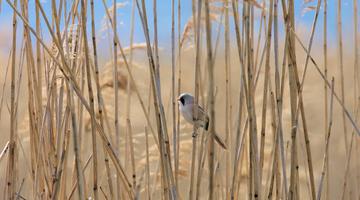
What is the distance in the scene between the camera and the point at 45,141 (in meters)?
1.47

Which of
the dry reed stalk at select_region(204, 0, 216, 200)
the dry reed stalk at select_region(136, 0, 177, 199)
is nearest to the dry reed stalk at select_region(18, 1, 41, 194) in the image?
the dry reed stalk at select_region(136, 0, 177, 199)

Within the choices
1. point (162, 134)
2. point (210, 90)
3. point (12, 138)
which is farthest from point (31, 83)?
point (210, 90)

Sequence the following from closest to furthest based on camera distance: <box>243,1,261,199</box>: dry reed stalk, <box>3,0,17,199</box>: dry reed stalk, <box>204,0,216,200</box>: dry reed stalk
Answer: <box>204,0,216,200</box>: dry reed stalk → <box>243,1,261,199</box>: dry reed stalk → <box>3,0,17,199</box>: dry reed stalk

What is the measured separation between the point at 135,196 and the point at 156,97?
0.21 m

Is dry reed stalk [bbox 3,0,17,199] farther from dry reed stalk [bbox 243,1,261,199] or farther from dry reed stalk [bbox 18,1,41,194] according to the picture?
dry reed stalk [bbox 243,1,261,199]

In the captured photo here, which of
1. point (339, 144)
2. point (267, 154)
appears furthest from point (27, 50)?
point (339, 144)

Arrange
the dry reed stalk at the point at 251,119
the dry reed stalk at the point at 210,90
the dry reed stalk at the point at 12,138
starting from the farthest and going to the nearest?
1. the dry reed stalk at the point at 12,138
2. the dry reed stalk at the point at 251,119
3. the dry reed stalk at the point at 210,90

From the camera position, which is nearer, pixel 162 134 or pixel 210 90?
pixel 210 90

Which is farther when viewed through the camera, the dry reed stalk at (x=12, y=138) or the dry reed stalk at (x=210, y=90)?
the dry reed stalk at (x=12, y=138)

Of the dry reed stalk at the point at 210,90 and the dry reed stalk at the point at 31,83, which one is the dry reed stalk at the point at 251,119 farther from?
the dry reed stalk at the point at 31,83

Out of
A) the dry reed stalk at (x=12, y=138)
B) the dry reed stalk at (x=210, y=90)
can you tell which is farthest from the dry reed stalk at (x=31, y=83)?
the dry reed stalk at (x=210, y=90)

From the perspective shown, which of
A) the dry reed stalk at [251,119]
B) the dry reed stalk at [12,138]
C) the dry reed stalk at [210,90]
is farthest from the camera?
the dry reed stalk at [12,138]

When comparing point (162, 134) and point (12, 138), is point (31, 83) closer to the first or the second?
point (12, 138)

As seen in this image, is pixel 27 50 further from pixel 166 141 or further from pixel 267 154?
pixel 267 154
